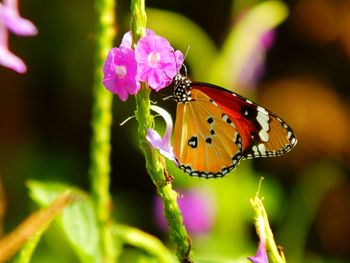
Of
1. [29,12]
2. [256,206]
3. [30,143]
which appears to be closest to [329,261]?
[30,143]

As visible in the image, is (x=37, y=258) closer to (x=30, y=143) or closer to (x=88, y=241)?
(x=30, y=143)

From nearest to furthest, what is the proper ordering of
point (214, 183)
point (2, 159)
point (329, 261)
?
1. point (214, 183)
2. point (329, 261)
3. point (2, 159)

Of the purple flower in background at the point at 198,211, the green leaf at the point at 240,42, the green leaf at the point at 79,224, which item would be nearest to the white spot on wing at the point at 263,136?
the green leaf at the point at 79,224

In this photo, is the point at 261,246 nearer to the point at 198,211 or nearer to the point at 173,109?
the point at 198,211

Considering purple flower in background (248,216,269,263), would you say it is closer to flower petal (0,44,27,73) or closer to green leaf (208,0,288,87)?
flower petal (0,44,27,73)

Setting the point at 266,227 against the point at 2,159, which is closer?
the point at 266,227

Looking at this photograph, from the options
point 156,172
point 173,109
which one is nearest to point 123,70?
point 156,172

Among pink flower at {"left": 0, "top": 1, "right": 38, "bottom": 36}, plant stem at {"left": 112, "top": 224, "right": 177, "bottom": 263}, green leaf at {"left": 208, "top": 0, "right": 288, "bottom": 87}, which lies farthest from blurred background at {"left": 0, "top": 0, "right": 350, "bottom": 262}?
pink flower at {"left": 0, "top": 1, "right": 38, "bottom": 36}
